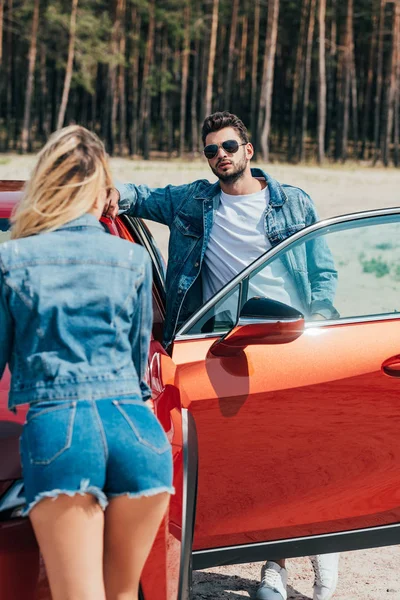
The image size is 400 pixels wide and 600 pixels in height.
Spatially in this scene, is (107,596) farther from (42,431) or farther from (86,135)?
(86,135)

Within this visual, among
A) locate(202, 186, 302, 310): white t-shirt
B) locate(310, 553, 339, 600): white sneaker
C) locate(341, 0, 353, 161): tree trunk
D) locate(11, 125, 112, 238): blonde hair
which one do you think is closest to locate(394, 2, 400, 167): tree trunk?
locate(341, 0, 353, 161): tree trunk

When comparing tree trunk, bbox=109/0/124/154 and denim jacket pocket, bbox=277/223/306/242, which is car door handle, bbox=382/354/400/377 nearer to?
denim jacket pocket, bbox=277/223/306/242

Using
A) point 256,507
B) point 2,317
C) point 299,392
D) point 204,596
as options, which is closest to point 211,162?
point 299,392

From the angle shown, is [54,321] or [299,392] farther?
[299,392]

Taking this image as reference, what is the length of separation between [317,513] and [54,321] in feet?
5.55

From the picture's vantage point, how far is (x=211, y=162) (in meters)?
4.48

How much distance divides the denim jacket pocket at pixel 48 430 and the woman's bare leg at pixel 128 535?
0.20 m

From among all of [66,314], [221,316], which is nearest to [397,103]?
[221,316]

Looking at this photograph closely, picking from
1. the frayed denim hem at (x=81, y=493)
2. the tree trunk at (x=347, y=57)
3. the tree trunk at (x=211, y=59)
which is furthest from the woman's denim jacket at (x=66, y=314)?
the tree trunk at (x=347, y=57)

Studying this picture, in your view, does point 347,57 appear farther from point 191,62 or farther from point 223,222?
point 223,222

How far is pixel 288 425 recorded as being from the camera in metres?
3.54

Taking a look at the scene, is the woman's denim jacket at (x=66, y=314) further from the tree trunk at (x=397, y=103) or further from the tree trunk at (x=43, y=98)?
the tree trunk at (x=397, y=103)

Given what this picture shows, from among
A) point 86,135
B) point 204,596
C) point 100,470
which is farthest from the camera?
point 204,596

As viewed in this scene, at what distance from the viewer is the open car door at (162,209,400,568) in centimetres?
353
